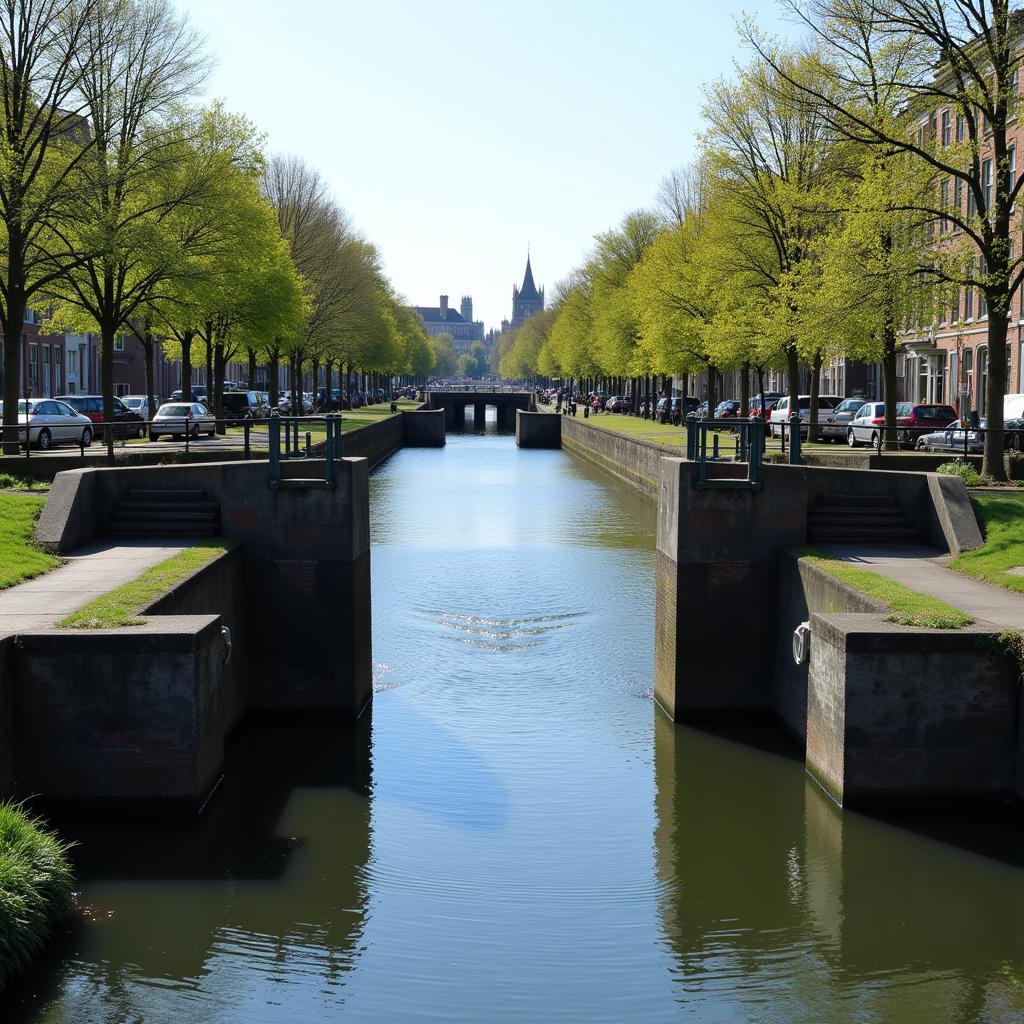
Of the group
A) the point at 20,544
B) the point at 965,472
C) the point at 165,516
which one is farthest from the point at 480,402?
the point at 20,544

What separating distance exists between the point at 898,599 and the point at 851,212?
→ 50.8ft

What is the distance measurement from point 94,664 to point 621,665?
33.7 feet

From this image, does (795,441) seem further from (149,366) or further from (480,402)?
(480,402)

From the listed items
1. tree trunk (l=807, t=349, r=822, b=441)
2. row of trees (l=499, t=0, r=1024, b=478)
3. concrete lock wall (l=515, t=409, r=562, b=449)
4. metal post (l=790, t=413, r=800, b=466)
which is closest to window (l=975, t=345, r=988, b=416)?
row of trees (l=499, t=0, r=1024, b=478)

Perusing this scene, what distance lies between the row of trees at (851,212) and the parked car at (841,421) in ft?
8.75

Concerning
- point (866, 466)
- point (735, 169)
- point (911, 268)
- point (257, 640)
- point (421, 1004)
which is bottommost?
point (421, 1004)

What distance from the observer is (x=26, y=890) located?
9.98 meters

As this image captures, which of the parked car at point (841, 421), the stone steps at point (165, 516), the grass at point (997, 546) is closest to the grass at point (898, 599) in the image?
the grass at point (997, 546)

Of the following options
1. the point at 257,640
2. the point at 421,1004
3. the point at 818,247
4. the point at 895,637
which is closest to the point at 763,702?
the point at 895,637

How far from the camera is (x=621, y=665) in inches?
828

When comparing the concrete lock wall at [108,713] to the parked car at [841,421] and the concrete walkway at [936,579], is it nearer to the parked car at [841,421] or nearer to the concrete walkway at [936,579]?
the concrete walkway at [936,579]

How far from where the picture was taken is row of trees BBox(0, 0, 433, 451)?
30.6 m

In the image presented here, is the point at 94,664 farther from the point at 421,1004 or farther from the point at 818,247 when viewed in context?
the point at 818,247

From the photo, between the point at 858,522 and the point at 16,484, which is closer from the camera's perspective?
the point at 858,522
